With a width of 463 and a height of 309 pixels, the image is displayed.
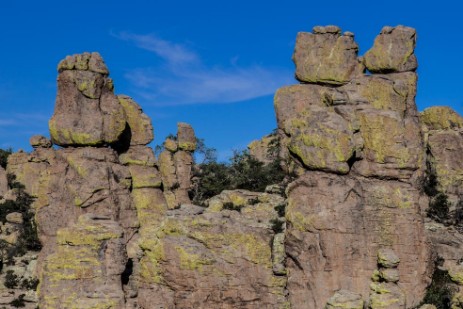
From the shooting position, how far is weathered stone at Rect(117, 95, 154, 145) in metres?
55.1

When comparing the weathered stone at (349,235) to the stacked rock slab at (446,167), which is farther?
the stacked rock slab at (446,167)

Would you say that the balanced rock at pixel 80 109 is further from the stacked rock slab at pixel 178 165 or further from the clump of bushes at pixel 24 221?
the clump of bushes at pixel 24 221

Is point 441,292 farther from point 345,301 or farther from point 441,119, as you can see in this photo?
point 441,119

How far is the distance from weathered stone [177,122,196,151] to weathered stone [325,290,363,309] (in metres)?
39.5

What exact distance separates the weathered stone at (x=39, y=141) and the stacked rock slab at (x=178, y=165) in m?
15.9

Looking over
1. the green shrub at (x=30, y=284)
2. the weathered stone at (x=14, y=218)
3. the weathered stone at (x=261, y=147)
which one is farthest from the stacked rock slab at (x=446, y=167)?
the weathered stone at (x=14, y=218)

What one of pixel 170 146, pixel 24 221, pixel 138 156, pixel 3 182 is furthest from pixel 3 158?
pixel 138 156

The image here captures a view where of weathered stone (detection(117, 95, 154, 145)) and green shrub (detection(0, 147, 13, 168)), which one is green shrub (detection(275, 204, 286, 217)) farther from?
green shrub (detection(0, 147, 13, 168))

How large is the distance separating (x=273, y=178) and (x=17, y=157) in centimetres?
4171

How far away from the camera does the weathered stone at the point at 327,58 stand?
56906mm

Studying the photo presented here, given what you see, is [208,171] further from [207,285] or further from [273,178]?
[207,285]

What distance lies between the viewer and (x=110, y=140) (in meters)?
49.9

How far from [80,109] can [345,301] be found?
1098 inches

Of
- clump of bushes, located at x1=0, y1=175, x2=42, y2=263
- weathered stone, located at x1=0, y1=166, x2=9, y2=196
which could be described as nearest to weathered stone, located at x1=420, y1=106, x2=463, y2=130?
clump of bushes, located at x1=0, y1=175, x2=42, y2=263
